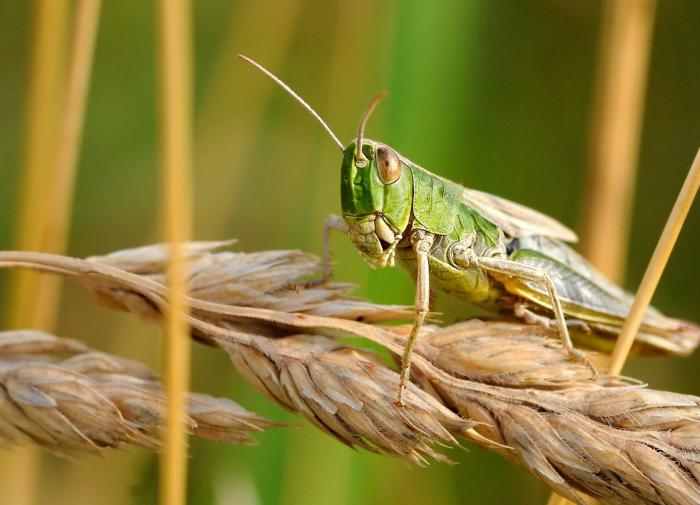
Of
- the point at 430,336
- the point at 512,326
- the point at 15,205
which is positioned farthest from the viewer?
the point at 15,205

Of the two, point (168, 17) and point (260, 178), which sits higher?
point (260, 178)

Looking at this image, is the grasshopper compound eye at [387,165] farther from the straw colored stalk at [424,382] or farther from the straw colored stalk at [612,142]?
the straw colored stalk at [612,142]

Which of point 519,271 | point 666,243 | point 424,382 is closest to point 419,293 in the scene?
point 424,382

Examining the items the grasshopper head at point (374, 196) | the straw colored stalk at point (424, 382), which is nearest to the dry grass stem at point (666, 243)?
the straw colored stalk at point (424, 382)

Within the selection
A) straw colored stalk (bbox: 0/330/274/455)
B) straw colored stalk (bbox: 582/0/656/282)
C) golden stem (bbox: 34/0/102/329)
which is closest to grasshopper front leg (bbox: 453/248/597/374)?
straw colored stalk (bbox: 582/0/656/282)

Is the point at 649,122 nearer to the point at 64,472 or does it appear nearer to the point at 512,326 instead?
the point at 512,326

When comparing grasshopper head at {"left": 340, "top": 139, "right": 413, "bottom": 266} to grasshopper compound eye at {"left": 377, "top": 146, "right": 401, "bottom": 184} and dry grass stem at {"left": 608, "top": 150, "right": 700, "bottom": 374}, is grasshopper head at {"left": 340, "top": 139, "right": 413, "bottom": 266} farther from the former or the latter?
dry grass stem at {"left": 608, "top": 150, "right": 700, "bottom": 374}

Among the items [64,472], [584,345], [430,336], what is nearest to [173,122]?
[430,336]
